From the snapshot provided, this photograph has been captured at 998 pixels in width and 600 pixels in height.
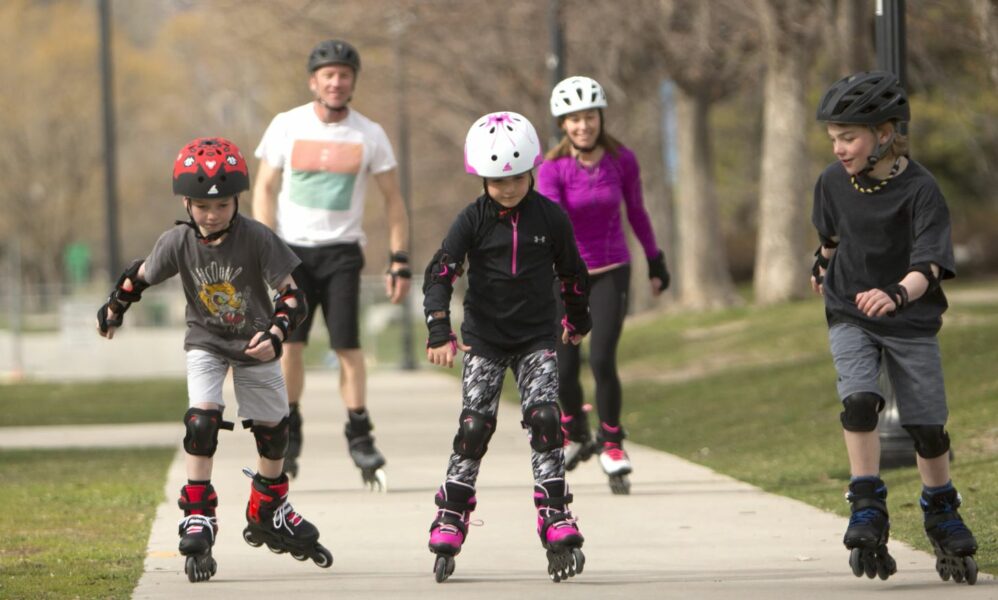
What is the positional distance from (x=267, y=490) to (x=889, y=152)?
8.67ft

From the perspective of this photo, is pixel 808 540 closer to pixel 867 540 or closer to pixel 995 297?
pixel 867 540

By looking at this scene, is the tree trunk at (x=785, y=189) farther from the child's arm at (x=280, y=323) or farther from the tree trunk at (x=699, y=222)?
the child's arm at (x=280, y=323)

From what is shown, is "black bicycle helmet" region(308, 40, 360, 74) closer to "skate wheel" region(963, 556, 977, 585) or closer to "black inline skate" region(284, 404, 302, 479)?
"black inline skate" region(284, 404, 302, 479)

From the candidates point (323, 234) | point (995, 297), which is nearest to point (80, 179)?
point (995, 297)

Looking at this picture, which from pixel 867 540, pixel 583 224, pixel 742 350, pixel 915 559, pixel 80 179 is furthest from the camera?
pixel 80 179

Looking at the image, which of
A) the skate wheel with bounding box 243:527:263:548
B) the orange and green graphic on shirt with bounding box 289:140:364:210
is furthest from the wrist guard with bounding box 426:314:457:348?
the orange and green graphic on shirt with bounding box 289:140:364:210

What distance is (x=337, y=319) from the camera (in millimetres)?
9078

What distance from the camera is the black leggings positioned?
29.4 feet

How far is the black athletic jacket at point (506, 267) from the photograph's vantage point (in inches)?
258

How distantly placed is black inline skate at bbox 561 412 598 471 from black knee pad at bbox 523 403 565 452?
2779 millimetres

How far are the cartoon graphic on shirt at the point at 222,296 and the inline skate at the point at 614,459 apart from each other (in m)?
2.83

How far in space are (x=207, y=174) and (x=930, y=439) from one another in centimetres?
273

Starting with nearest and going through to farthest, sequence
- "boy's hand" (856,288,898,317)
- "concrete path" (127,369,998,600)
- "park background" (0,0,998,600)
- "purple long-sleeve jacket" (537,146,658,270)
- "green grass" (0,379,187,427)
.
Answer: "boy's hand" (856,288,898,317) < "concrete path" (127,369,998,600) < "purple long-sleeve jacket" (537,146,658,270) < "park background" (0,0,998,600) < "green grass" (0,379,187,427)

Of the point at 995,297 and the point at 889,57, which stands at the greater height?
the point at 889,57
